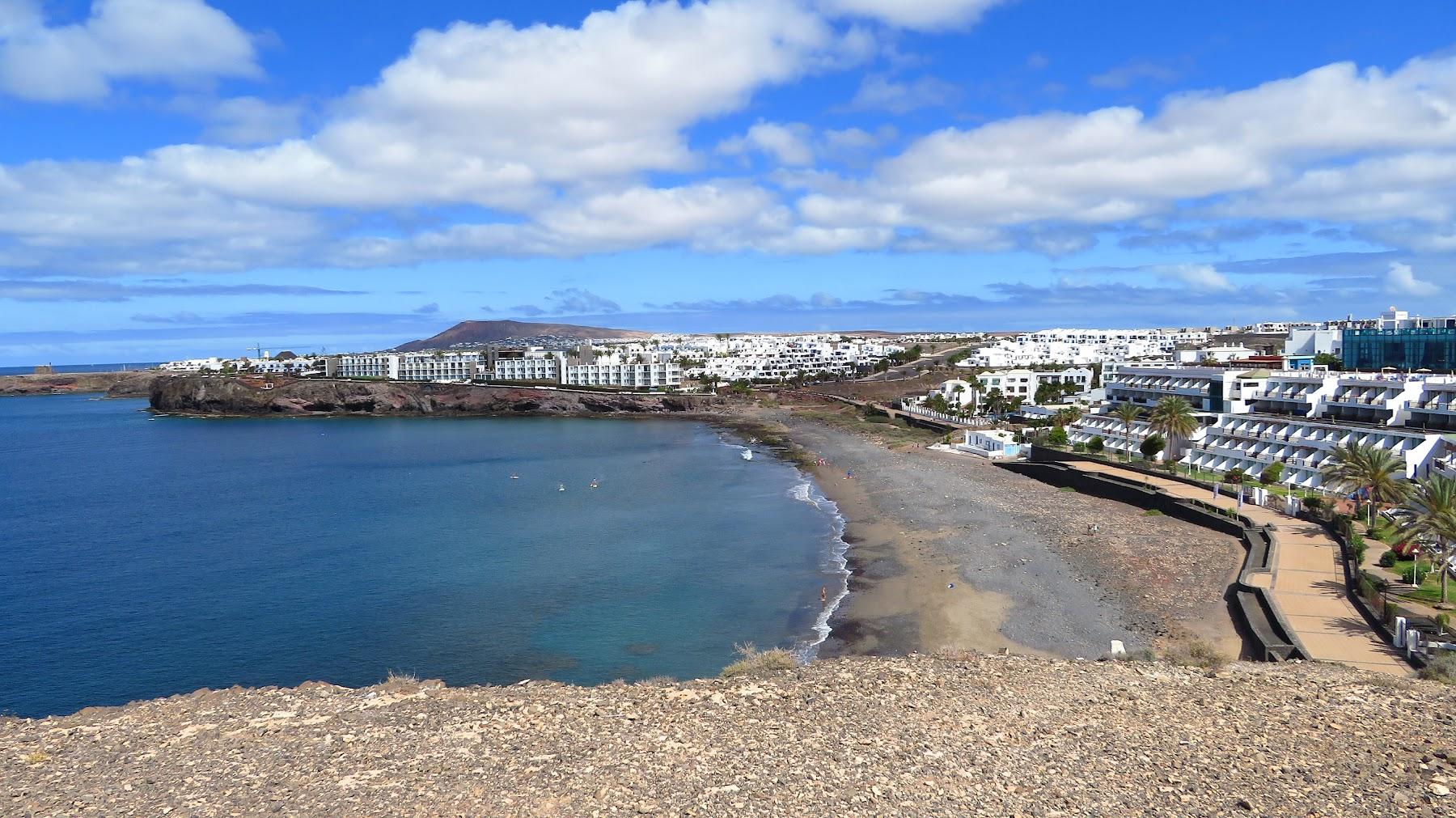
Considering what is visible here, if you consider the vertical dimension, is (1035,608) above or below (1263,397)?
below

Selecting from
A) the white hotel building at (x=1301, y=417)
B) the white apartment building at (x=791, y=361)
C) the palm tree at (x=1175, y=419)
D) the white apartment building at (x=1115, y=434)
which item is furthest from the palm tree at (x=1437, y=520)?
the white apartment building at (x=791, y=361)

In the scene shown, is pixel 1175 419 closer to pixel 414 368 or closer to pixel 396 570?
pixel 396 570

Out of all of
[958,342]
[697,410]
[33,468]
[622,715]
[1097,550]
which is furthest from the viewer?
[958,342]

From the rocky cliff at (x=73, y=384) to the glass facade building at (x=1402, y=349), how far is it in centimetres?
17064

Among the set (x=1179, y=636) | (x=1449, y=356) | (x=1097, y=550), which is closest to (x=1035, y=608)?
(x=1179, y=636)

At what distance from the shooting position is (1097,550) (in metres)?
30.0

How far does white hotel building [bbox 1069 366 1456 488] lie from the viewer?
3512 centimetres

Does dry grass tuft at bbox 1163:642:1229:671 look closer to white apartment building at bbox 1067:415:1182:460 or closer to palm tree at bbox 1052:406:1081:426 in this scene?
white apartment building at bbox 1067:415:1182:460

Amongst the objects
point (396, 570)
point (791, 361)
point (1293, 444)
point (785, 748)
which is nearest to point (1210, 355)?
point (1293, 444)

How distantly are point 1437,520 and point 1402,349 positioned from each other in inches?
2055

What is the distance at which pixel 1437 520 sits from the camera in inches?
771

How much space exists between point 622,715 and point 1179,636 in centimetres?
1404

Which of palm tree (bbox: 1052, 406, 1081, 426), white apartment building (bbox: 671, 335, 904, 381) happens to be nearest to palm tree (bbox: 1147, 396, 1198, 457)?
palm tree (bbox: 1052, 406, 1081, 426)

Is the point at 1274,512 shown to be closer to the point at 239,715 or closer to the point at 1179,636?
the point at 1179,636
